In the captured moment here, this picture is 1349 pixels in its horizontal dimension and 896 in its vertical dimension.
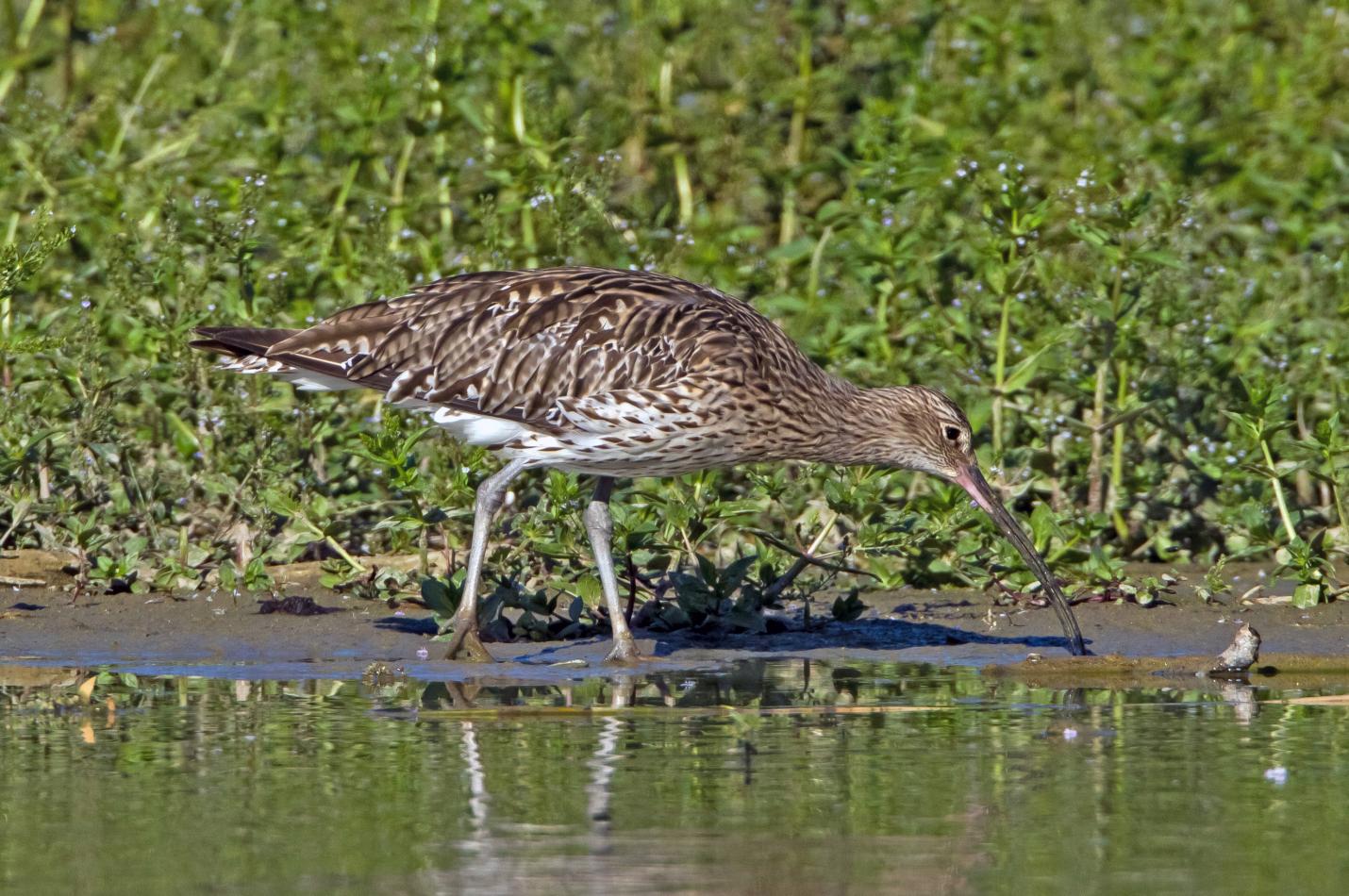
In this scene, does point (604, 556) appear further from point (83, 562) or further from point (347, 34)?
point (347, 34)

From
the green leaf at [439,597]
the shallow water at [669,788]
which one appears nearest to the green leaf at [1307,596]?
the shallow water at [669,788]

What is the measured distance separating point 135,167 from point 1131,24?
760 cm

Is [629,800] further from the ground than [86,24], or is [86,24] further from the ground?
[86,24]

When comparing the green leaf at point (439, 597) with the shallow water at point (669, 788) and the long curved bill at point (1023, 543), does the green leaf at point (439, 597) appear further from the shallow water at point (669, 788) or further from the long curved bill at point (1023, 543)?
the long curved bill at point (1023, 543)

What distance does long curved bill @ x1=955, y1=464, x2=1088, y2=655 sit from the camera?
941 cm

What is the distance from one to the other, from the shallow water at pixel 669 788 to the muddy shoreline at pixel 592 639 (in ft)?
1.52

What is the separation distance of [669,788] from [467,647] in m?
2.96

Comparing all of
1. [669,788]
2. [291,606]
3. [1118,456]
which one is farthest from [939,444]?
[669,788]

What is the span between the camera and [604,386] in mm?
9523

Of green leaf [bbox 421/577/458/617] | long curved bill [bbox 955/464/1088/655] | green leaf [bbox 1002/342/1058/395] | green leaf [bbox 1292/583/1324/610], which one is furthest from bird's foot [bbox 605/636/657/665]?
green leaf [bbox 1292/583/1324/610]

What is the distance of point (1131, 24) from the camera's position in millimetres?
16594

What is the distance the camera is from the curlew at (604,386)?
9430 mm

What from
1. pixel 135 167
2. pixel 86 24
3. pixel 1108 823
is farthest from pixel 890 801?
pixel 86 24

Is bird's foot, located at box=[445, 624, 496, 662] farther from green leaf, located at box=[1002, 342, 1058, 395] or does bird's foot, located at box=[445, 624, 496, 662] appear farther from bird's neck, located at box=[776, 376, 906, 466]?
green leaf, located at box=[1002, 342, 1058, 395]
